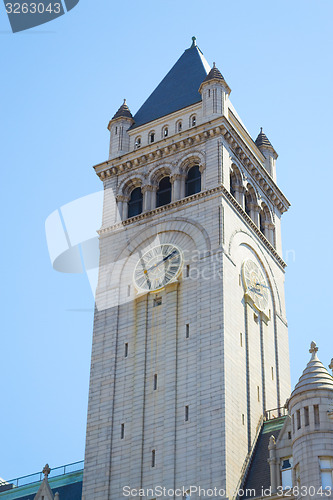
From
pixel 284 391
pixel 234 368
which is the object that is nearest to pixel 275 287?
pixel 284 391

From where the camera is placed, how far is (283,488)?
173ft

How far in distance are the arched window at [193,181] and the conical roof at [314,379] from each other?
62.1 feet

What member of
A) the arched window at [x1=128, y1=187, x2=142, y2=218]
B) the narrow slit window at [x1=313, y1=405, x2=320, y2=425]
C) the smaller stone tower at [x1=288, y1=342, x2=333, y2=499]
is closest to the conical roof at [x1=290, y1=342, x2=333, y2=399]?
the smaller stone tower at [x1=288, y1=342, x2=333, y2=499]

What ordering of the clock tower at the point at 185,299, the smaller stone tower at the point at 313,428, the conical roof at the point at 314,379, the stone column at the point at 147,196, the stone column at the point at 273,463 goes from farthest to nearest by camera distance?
1. the stone column at the point at 147,196
2. the clock tower at the point at 185,299
3. the stone column at the point at 273,463
4. the conical roof at the point at 314,379
5. the smaller stone tower at the point at 313,428

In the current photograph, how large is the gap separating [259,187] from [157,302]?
568 inches

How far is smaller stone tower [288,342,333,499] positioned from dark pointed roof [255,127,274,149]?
2819cm

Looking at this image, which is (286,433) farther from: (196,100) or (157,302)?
(196,100)

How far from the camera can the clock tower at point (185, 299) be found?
57406mm

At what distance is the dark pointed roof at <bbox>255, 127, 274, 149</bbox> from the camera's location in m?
78.3

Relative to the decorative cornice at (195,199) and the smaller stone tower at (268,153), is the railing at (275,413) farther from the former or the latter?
the smaller stone tower at (268,153)

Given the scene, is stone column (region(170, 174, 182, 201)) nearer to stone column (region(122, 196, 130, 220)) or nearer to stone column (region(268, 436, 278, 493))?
stone column (region(122, 196, 130, 220))

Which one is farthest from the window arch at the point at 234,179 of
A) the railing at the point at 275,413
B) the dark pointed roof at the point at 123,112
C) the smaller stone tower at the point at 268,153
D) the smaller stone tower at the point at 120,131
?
the railing at the point at 275,413

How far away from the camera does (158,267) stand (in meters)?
65.5

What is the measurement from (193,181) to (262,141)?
11.4 metres
